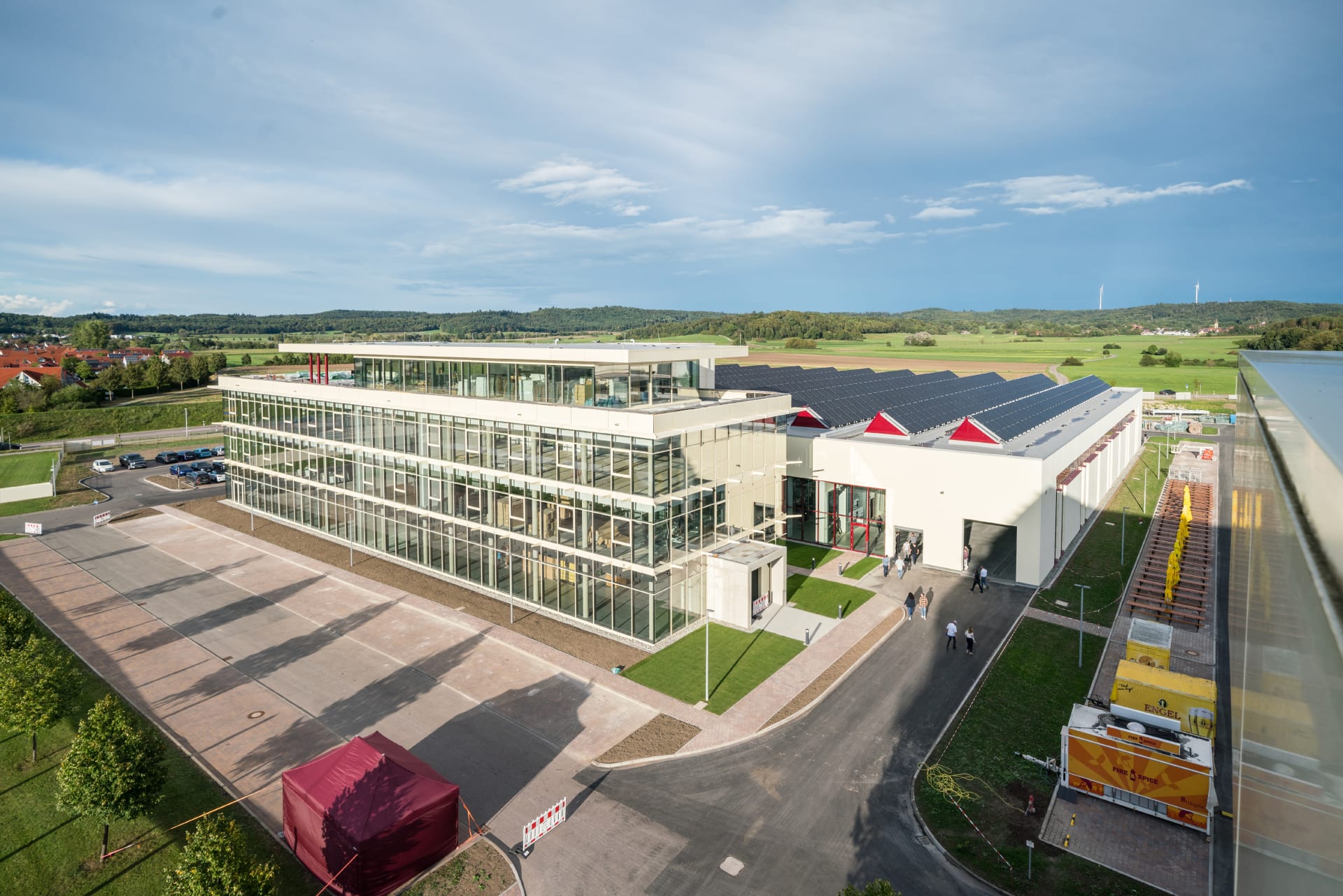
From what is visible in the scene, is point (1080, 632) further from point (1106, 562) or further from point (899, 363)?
point (899, 363)

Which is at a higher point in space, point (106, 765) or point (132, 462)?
point (106, 765)

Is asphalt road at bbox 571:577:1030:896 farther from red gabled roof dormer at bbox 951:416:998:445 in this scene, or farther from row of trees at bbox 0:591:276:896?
red gabled roof dormer at bbox 951:416:998:445

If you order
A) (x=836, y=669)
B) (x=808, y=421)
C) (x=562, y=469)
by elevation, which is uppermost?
(x=808, y=421)

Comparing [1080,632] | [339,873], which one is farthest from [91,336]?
[1080,632]

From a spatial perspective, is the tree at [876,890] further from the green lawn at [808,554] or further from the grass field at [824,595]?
the green lawn at [808,554]

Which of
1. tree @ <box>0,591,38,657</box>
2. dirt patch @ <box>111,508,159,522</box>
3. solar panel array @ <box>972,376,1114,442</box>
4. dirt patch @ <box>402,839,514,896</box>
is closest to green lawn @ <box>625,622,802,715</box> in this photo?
dirt patch @ <box>402,839,514,896</box>

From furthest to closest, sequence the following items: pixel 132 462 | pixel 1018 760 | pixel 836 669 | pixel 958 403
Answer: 1. pixel 132 462
2. pixel 958 403
3. pixel 836 669
4. pixel 1018 760

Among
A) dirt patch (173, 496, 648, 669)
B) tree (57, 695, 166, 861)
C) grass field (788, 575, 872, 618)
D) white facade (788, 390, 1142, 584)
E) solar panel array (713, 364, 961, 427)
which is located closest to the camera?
tree (57, 695, 166, 861)
